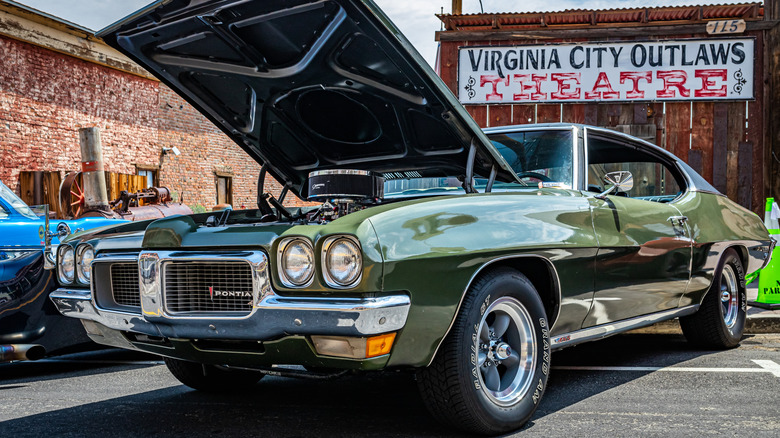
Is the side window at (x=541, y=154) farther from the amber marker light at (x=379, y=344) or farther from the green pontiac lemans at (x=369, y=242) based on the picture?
the amber marker light at (x=379, y=344)

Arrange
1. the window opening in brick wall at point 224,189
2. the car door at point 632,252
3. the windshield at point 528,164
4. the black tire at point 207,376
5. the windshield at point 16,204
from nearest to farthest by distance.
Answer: the car door at point 632,252
the black tire at point 207,376
the windshield at point 528,164
the windshield at point 16,204
the window opening in brick wall at point 224,189

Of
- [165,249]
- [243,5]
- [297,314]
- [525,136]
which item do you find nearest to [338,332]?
[297,314]

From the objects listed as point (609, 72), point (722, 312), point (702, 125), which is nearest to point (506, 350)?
point (722, 312)

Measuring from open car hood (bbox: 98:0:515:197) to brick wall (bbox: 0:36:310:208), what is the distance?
10913 millimetres

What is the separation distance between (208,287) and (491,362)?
122cm

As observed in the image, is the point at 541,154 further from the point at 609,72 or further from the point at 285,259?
the point at 609,72

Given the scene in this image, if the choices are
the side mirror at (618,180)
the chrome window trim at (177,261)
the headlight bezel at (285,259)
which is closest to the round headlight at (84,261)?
the chrome window trim at (177,261)

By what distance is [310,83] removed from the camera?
377cm

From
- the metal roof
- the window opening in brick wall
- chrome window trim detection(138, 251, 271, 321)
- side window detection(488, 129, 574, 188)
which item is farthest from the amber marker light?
the window opening in brick wall

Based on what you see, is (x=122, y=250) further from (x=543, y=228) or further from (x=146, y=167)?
(x=146, y=167)

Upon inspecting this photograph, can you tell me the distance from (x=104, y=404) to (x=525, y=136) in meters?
2.81

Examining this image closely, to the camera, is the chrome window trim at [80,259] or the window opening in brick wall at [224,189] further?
the window opening in brick wall at [224,189]

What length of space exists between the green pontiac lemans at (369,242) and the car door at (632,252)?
14 mm

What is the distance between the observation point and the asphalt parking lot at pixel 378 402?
10.6 ft
